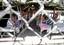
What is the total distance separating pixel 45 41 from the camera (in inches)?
25.8

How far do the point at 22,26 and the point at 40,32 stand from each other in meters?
0.10

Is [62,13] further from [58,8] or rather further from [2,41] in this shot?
[2,41]

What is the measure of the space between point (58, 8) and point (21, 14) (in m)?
0.12

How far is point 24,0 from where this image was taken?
60 cm

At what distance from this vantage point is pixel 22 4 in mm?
600

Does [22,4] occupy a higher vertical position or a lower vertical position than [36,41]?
higher

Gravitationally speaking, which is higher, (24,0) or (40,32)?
(24,0)

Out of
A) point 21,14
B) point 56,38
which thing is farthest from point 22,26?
point 56,38

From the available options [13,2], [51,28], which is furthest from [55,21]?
[13,2]

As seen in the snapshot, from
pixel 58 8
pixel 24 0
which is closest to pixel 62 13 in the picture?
pixel 58 8

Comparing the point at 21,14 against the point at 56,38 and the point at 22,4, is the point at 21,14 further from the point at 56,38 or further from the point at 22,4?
the point at 56,38

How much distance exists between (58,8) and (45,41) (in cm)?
11

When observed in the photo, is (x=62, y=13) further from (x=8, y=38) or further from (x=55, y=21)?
(x=8, y=38)

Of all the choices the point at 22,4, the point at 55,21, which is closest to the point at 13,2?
the point at 22,4
